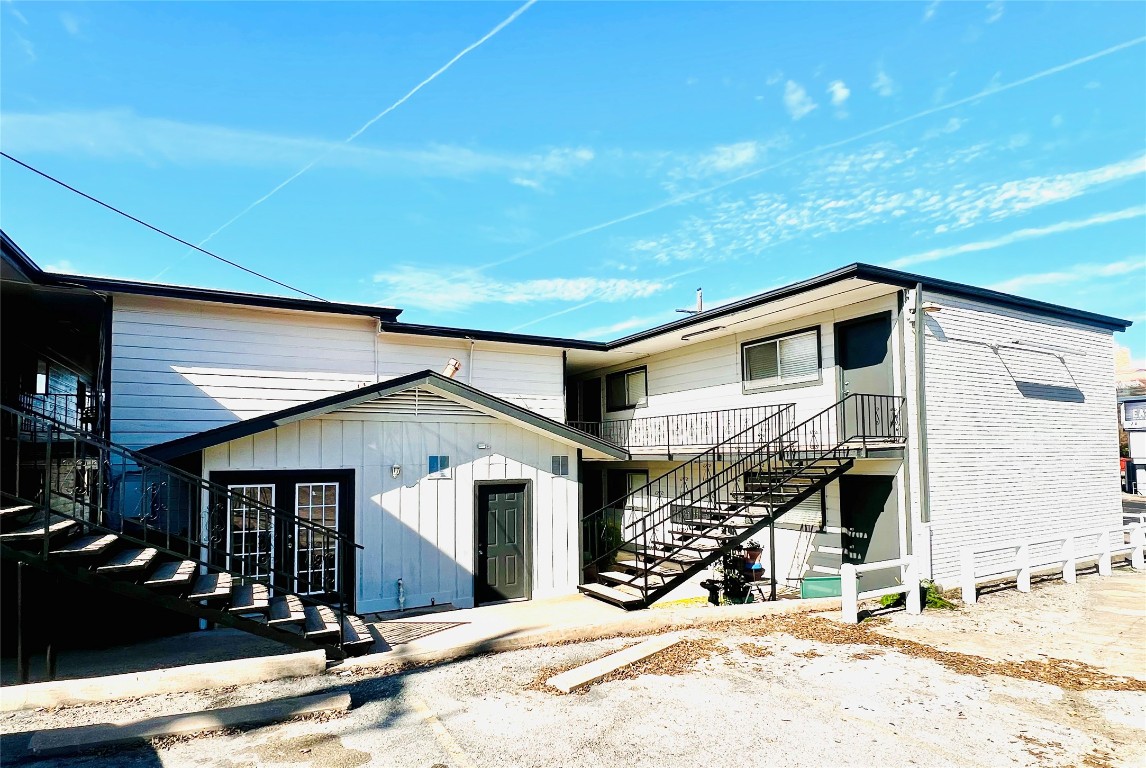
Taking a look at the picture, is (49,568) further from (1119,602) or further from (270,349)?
(1119,602)

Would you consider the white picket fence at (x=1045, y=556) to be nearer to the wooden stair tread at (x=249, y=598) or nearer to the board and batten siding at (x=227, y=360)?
the wooden stair tread at (x=249, y=598)

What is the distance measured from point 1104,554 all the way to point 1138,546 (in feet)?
5.73

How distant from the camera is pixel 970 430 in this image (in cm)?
1199

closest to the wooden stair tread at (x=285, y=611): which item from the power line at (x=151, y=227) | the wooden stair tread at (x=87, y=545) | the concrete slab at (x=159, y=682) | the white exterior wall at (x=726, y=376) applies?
the concrete slab at (x=159, y=682)

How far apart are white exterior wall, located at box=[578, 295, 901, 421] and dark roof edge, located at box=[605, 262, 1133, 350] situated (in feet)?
→ 2.79

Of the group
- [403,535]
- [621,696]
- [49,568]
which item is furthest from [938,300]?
[49,568]

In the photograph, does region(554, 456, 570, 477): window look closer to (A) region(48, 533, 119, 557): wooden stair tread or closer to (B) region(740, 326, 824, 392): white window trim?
(B) region(740, 326, 824, 392): white window trim

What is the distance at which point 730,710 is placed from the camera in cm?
588

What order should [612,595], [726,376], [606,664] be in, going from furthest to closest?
[726,376], [612,595], [606,664]

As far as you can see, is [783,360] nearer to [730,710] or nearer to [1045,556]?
[1045,556]

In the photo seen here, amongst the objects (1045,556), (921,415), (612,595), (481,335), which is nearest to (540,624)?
(612,595)

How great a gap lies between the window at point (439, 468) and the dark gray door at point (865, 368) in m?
7.48

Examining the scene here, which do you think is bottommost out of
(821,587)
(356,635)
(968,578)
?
(821,587)

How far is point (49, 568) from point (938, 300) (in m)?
13.7
